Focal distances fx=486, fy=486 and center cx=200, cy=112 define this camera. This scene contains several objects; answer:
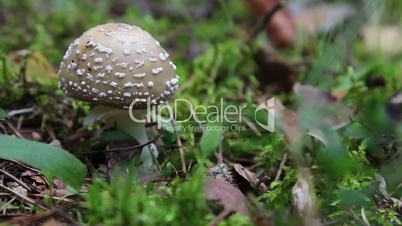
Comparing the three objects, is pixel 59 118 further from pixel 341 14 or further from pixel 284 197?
pixel 341 14

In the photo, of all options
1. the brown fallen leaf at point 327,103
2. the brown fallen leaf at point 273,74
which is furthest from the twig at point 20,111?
the brown fallen leaf at point 273,74

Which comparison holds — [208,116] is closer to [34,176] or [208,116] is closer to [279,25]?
[34,176]

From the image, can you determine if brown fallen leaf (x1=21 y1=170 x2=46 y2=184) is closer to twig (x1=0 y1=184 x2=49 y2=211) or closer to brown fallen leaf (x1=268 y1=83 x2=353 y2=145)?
twig (x1=0 y1=184 x2=49 y2=211)

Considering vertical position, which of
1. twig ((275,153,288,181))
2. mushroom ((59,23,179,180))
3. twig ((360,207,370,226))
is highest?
mushroom ((59,23,179,180))

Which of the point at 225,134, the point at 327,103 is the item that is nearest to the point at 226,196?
the point at 225,134

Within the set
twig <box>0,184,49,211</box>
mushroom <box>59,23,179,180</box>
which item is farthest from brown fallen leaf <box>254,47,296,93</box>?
twig <box>0,184,49,211</box>

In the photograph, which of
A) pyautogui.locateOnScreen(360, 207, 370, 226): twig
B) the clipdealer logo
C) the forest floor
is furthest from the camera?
the clipdealer logo

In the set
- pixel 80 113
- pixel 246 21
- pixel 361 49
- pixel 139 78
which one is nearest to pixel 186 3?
pixel 246 21
